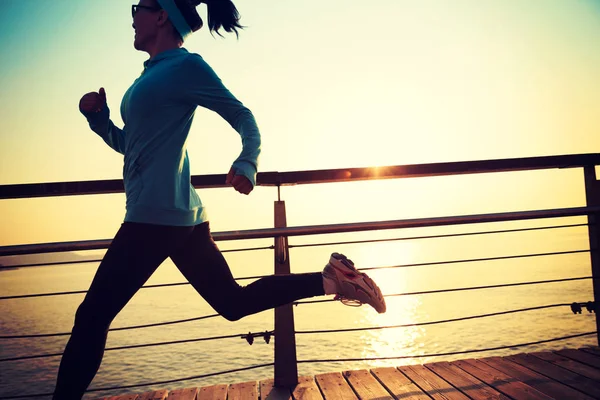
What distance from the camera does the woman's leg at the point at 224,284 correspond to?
61.9 inches

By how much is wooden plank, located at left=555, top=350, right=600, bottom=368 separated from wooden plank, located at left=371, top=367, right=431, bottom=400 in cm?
91

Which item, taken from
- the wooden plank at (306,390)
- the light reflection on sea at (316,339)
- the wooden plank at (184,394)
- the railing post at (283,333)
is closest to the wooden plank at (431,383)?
the wooden plank at (306,390)

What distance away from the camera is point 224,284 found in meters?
1.62

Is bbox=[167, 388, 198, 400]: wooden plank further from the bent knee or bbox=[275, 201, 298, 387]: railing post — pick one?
the bent knee

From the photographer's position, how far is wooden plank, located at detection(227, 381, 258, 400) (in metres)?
2.05

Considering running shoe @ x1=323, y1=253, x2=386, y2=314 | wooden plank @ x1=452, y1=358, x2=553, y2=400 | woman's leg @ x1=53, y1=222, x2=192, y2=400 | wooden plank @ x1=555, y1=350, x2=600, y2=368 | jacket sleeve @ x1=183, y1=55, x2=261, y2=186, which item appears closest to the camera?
woman's leg @ x1=53, y1=222, x2=192, y2=400

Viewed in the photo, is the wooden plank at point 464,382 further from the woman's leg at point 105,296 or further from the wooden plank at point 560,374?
the woman's leg at point 105,296

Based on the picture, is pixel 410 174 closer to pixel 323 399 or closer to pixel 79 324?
pixel 323 399

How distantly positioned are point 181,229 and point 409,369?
1462 mm

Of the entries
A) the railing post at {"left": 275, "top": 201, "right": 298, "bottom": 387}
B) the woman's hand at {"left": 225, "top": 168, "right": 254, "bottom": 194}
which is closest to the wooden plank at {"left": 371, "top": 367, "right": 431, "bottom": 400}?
the railing post at {"left": 275, "top": 201, "right": 298, "bottom": 387}

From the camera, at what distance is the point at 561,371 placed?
7.26 feet

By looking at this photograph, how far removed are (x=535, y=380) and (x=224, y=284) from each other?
4.86ft

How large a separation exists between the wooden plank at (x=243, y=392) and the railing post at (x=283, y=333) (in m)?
0.12

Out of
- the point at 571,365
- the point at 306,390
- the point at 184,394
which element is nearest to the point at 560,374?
the point at 571,365
